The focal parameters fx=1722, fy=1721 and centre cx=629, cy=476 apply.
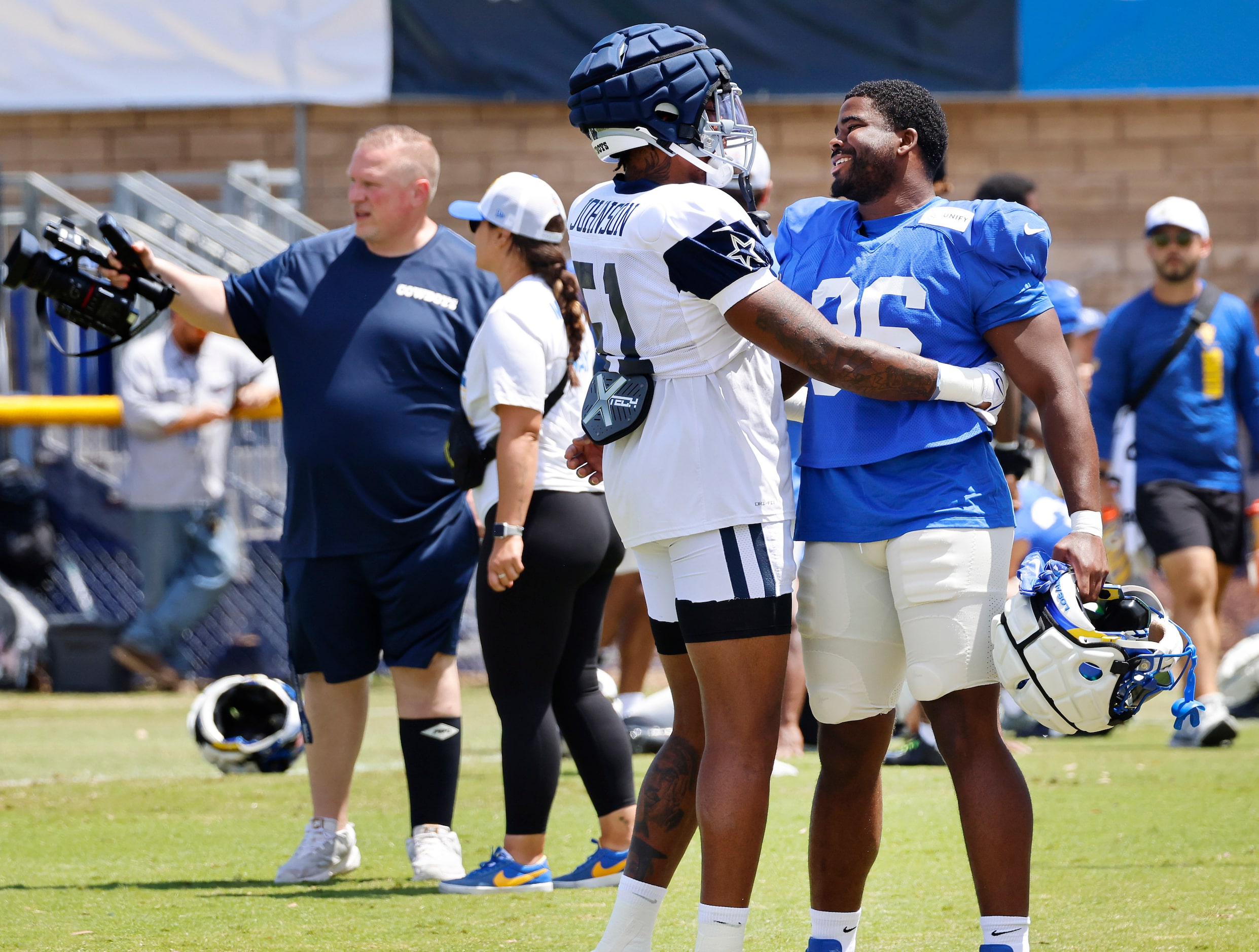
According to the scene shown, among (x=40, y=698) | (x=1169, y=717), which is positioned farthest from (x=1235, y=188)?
(x=40, y=698)

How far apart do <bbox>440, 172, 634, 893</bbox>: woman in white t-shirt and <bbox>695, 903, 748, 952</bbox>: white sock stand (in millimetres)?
1579

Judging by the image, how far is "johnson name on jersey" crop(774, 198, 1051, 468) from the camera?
3539 mm

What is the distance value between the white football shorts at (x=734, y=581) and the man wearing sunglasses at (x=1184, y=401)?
507cm

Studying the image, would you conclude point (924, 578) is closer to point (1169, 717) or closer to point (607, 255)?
point (607, 255)

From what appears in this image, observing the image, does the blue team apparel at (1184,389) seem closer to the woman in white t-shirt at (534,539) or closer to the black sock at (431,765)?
the woman in white t-shirt at (534,539)

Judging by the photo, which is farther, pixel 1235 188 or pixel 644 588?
pixel 1235 188

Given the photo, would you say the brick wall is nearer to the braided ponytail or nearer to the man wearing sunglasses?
the man wearing sunglasses

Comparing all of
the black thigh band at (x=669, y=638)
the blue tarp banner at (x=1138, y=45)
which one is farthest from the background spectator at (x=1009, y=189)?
the blue tarp banner at (x=1138, y=45)

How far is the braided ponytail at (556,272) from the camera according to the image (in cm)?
507

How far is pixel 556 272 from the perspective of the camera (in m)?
5.09

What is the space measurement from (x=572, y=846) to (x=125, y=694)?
227 inches

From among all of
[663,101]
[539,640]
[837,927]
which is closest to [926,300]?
[663,101]

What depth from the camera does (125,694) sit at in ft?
35.0

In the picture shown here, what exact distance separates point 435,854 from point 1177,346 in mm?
4835
